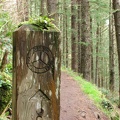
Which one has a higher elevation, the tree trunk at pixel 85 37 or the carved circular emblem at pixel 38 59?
the tree trunk at pixel 85 37

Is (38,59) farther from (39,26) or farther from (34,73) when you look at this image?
(39,26)

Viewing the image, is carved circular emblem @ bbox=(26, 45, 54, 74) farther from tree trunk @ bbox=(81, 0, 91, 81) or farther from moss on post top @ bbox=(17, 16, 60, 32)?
tree trunk @ bbox=(81, 0, 91, 81)

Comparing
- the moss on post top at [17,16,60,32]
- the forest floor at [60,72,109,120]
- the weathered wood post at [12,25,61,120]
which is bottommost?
the forest floor at [60,72,109,120]

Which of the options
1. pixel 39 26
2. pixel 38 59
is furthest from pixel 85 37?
pixel 38 59

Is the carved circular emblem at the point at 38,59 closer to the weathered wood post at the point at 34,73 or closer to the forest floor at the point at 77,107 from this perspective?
the weathered wood post at the point at 34,73

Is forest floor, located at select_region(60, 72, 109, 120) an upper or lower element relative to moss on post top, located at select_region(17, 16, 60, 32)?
lower

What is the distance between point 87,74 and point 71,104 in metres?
6.88

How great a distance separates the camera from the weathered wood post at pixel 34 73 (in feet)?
9.04

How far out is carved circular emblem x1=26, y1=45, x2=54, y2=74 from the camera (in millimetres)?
2748

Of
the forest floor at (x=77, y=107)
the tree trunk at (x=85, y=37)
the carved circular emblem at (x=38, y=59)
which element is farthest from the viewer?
the tree trunk at (x=85, y=37)

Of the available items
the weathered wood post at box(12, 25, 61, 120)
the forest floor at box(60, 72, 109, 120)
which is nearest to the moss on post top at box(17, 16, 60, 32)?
the weathered wood post at box(12, 25, 61, 120)

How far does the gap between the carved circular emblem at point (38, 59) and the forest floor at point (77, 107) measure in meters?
4.28

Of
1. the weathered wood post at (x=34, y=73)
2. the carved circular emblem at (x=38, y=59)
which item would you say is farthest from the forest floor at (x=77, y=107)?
the carved circular emblem at (x=38, y=59)

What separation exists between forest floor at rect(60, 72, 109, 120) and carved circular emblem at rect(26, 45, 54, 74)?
428 centimetres
